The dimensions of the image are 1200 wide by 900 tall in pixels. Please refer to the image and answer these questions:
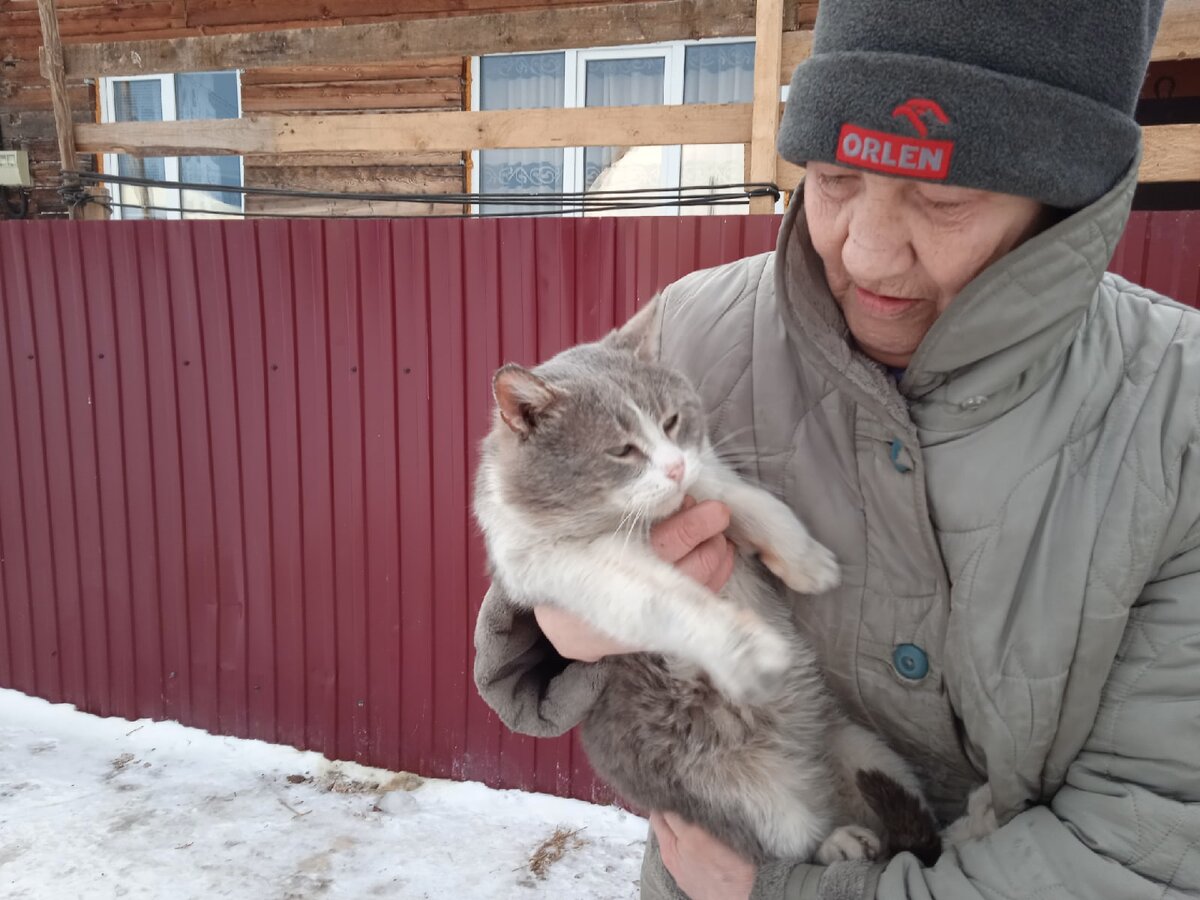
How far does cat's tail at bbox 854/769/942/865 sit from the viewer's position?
5.46 feet

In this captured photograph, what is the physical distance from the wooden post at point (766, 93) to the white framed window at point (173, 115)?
18.8ft

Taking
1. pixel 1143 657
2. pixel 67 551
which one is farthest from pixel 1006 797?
pixel 67 551

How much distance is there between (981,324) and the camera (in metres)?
1.30

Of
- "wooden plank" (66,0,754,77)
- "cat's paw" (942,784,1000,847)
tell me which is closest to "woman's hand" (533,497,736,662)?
"cat's paw" (942,784,1000,847)

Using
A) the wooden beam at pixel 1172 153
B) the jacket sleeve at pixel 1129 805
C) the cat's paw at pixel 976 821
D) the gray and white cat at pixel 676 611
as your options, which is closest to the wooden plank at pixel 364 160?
the wooden beam at pixel 1172 153

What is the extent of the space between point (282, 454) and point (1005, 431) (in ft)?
14.5

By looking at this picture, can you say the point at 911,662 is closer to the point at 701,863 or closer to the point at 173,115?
the point at 701,863

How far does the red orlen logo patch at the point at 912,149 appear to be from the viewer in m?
1.21

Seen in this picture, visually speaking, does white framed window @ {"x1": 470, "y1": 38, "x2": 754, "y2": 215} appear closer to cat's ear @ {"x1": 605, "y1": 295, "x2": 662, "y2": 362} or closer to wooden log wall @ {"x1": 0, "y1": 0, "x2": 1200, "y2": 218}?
wooden log wall @ {"x1": 0, "y1": 0, "x2": 1200, "y2": 218}

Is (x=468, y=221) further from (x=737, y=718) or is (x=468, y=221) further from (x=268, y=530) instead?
(x=737, y=718)

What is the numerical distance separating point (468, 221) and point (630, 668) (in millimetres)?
3116

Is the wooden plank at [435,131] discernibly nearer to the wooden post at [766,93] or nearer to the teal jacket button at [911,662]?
the wooden post at [766,93]

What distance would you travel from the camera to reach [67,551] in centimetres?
542

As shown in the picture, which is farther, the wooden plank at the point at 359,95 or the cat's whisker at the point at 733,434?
the wooden plank at the point at 359,95
